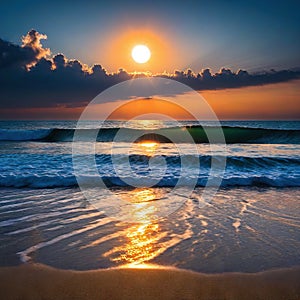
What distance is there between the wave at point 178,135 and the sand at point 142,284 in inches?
715

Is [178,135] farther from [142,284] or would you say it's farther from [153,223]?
[142,284]

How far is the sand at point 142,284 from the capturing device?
6.86 feet

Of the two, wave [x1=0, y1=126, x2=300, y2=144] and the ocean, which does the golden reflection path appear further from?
wave [x1=0, y1=126, x2=300, y2=144]

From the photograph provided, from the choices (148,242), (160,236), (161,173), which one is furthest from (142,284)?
(161,173)

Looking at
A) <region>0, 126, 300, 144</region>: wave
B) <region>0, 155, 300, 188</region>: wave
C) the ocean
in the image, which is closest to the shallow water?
the ocean

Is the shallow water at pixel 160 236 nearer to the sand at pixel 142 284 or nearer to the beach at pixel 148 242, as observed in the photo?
the beach at pixel 148 242

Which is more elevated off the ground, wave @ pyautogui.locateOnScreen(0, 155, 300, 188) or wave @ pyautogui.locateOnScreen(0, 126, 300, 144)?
wave @ pyautogui.locateOnScreen(0, 126, 300, 144)

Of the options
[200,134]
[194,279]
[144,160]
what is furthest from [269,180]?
[200,134]

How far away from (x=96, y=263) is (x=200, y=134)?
22277 millimetres

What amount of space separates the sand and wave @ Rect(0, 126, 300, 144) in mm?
18171

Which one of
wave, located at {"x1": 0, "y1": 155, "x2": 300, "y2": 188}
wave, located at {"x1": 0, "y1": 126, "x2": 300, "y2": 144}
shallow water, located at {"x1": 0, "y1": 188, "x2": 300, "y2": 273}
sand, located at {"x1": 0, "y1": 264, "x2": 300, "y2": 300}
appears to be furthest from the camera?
wave, located at {"x1": 0, "y1": 126, "x2": 300, "y2": 144}

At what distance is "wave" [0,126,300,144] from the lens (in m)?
21.1

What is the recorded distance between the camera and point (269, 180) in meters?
7.08

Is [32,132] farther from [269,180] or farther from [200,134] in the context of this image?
[269,180]
